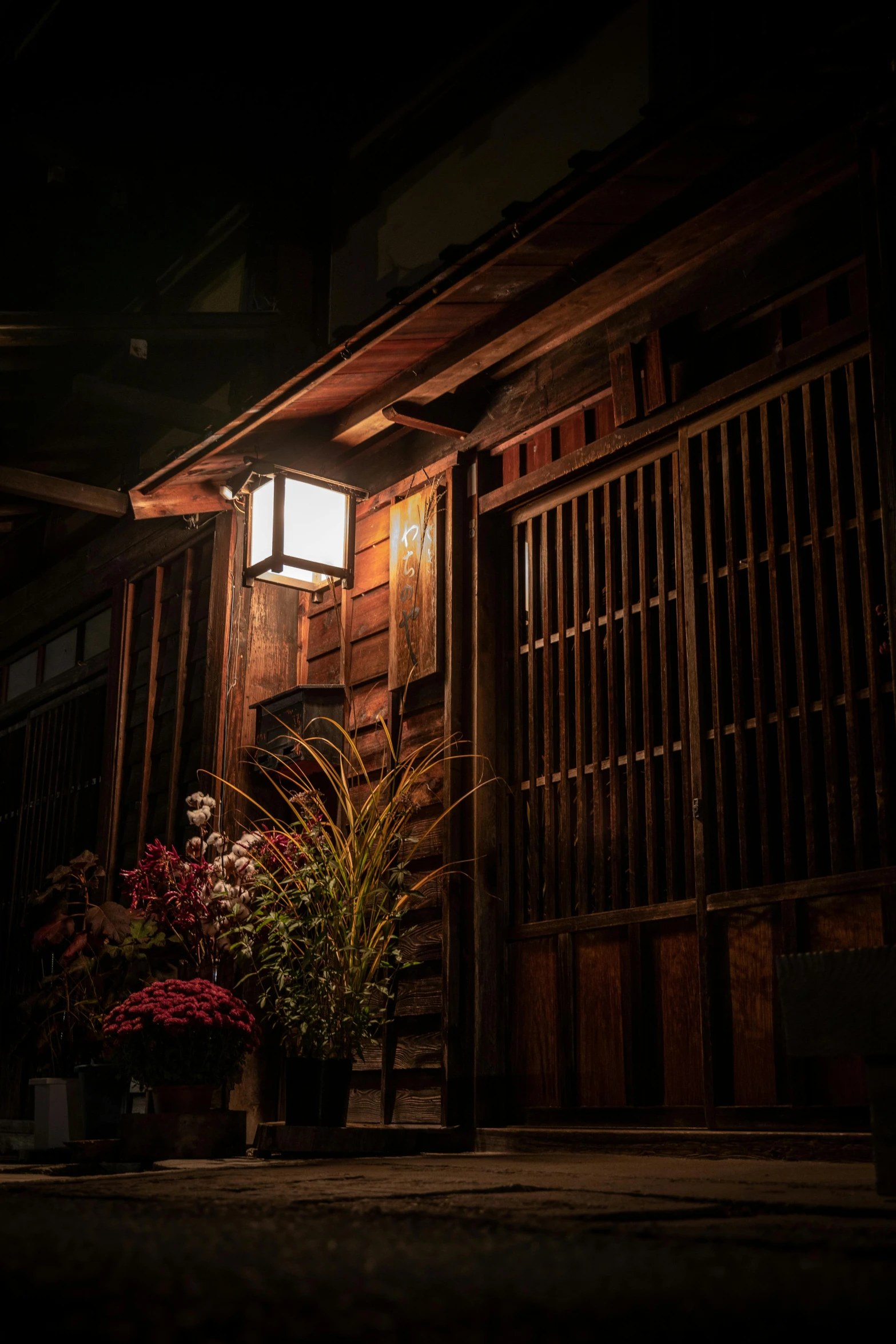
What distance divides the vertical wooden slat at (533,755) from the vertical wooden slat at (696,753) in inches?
36.2

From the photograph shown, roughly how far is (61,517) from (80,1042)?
4806 millimetres

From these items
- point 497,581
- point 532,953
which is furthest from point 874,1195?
→ point 497,581

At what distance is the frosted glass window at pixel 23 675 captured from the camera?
10.5 metres

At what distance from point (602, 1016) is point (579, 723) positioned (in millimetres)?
1275

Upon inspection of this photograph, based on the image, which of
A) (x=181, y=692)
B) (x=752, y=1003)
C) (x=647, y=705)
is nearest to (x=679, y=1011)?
(x=752, y=1003)

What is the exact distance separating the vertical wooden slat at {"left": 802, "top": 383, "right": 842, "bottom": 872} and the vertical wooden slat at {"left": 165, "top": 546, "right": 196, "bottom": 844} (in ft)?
14.4

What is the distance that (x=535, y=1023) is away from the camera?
18.6 ft

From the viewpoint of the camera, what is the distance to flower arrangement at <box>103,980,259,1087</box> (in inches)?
217

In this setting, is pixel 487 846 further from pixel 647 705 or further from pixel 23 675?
pixel 23 675

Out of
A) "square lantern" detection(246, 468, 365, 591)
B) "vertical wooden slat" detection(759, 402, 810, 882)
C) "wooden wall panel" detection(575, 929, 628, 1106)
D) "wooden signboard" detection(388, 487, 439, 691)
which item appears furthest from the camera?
"square lantern" detection(246, 468, 365, 591)

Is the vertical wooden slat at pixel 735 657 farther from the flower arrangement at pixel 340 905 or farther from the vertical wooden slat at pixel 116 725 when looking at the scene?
the vertical wooden slat at pixel 116 725

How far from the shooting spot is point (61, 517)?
34.0 ft

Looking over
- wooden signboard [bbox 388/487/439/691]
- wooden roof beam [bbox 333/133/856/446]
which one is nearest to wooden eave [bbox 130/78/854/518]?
wooden roof beam [bbox 333/133/856/446]

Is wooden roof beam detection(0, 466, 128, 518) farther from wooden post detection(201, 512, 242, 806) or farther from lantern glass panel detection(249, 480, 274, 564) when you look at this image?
lantern glass panel detection(249, 480, 274, 564)
